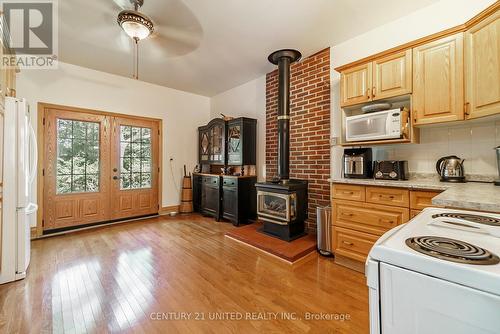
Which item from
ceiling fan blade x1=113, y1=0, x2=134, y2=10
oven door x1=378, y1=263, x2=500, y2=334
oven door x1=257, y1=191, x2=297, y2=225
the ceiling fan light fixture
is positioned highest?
ceiling fan blade x1=113, y1=0, x2=134, y2=10

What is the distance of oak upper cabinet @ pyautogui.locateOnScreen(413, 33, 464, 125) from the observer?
5.94 feet

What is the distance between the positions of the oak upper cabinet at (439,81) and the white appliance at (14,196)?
3.88 metres

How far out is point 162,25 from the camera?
2479 millimetres

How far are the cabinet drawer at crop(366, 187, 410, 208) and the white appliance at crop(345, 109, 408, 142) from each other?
0.54 meters

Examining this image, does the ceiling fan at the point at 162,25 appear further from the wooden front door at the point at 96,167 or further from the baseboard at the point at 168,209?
the baseboard at the point at 168,209

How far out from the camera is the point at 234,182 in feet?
12.4

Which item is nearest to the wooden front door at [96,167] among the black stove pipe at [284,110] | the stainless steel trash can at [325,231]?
the black stove pipe at [284,110]

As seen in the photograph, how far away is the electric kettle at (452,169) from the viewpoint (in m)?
1.93

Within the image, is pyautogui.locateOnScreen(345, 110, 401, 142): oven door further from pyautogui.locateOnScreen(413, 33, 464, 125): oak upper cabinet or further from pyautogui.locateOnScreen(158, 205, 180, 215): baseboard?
pyautogui.locateOnScreen(158, 205, 180, 215): baseboard

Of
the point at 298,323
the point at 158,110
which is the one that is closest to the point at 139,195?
the point at 158,110

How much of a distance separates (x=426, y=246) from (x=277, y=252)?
6.48 ft

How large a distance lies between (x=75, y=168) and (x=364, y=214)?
14.4ft

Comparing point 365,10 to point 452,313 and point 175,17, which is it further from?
point 452,313

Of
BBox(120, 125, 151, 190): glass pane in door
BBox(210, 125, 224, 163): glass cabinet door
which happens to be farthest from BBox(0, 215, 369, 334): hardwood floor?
BBox(210, 125, 224, 163): glass cabinet door
